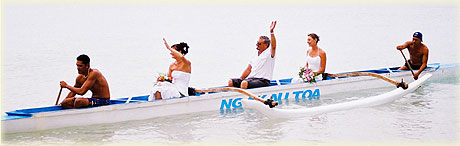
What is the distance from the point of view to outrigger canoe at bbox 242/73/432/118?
36.2ft

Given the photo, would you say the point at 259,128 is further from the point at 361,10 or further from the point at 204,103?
the point at 361,10

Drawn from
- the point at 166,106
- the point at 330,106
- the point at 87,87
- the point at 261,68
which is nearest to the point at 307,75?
the point at 261,68

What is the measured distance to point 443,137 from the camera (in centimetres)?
1070

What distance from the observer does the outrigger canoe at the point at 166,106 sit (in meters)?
10.5

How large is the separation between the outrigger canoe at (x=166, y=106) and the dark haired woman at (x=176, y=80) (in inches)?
6.2

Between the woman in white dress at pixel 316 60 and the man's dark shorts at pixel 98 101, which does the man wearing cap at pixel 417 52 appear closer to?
the woman in white dress at pixel 316 60

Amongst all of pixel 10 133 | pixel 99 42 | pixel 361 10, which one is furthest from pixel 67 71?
pixel 361 10

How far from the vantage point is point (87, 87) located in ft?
35.9

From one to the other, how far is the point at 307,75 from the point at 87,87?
15.0ft

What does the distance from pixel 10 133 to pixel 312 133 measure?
4325 mm

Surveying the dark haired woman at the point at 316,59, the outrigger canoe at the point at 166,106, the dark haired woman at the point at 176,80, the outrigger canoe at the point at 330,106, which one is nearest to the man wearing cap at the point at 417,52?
the outrigger canoe at the point at 166,106

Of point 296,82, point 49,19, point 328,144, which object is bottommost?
point 328,144

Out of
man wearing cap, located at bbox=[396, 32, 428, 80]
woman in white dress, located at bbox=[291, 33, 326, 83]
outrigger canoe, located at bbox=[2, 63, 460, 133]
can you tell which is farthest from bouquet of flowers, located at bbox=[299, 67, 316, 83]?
man wearing cap, located at bbox=[396, 32, 428, 80]

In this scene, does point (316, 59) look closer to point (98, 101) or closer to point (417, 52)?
point (417, 52)
